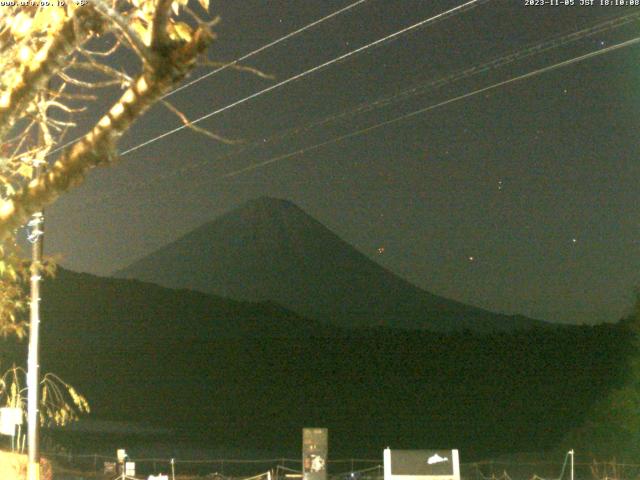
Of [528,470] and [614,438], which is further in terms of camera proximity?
[614,438]

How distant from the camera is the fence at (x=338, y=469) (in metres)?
31.8

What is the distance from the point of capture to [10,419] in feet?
58.3

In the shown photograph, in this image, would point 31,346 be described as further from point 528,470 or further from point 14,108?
point 528,470

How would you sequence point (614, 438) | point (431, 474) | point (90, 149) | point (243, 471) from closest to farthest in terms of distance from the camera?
point (90, 149) < point (431, 474) < point (243, 471) < point (614, 438)

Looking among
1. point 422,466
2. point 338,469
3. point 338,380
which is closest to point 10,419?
point 422,466

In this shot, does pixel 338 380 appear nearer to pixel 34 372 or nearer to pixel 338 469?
pixel 338 469

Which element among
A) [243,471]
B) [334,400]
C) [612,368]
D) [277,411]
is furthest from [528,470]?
[334,400]

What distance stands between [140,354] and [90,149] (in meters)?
145

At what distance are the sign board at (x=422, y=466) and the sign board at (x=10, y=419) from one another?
6.38 metres

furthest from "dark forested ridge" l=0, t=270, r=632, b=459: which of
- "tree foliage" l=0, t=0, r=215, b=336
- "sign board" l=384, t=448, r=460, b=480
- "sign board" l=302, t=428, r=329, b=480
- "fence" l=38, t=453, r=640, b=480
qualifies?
"tree foliage" l=0, t=0, r=215, b=336

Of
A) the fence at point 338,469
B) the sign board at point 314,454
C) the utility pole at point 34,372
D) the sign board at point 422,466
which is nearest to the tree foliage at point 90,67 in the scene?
the utility pole at point 34,372

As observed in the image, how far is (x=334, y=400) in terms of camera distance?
337ft

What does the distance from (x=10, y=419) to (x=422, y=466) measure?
715 cm

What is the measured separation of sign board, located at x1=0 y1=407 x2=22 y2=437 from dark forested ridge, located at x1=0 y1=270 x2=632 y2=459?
4278 cm
